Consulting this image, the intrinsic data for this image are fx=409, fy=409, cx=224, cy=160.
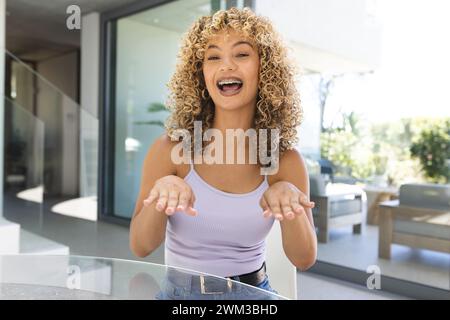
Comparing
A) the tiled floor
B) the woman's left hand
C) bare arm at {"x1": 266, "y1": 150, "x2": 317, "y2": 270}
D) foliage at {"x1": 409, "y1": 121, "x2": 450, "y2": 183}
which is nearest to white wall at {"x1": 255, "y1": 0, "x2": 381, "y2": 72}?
foliage at {"x1": 409, "y1": 121, "x2": 450, "y2": 183}

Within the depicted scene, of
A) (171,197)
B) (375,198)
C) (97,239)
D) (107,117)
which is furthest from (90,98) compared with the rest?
(171,197)

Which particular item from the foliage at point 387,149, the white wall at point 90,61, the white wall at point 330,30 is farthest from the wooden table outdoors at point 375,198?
the white wall at point 90,61

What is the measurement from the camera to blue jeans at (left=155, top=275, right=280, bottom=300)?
880 mm

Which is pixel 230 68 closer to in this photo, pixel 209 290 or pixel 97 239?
pixel 209 290

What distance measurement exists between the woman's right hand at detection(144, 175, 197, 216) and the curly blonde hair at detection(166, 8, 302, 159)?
0.32 m

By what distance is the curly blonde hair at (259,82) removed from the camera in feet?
3.34

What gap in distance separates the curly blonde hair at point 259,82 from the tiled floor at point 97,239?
1.81 meters

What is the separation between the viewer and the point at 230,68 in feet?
3.28

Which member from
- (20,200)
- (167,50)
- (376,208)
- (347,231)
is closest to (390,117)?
(376,208)

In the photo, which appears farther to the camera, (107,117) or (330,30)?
(107,117)

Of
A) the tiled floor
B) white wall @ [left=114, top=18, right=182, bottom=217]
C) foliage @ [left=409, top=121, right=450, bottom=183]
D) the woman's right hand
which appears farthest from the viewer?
white wall @ [left=114, top=18, right=182, bottom=217]

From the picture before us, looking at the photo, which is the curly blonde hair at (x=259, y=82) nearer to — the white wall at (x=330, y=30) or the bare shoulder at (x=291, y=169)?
the bare shoulder at (x=291, y=169)

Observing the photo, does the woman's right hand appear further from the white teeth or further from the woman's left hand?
the white teeth

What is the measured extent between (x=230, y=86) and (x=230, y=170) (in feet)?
0.69
